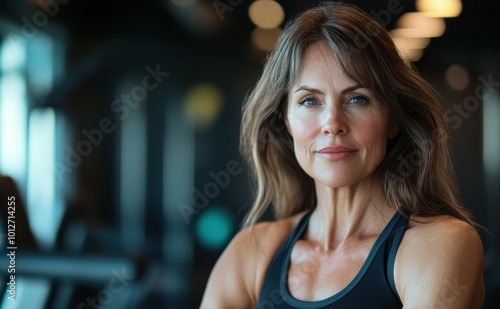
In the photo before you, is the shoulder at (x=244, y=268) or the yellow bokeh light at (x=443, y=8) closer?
the shoulder at (x=244, y=268)

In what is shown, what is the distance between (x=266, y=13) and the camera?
18.0ft

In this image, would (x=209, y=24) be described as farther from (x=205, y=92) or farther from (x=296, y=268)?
(x=296, y=268)

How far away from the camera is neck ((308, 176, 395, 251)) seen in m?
1.50

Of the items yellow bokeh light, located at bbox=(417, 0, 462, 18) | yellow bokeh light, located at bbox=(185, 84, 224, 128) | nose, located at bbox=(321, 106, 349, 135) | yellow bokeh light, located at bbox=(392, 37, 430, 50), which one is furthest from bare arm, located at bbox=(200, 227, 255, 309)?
yellow bokeh light, located at bbox=(185, 84, 224, 128)

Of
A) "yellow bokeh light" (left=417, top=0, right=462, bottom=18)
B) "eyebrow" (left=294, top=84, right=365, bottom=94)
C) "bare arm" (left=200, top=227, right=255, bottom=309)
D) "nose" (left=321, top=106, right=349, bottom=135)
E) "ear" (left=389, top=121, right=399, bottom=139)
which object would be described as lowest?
"bare arm" (left=200, top=227, right=255, bottom=309)

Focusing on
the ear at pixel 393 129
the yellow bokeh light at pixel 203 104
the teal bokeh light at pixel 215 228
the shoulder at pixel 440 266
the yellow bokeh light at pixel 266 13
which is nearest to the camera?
the shoulder at pixel 440 266

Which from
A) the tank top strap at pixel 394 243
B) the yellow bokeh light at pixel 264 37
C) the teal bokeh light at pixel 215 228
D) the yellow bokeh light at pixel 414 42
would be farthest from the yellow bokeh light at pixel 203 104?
the tank top strap at pixel 394 243

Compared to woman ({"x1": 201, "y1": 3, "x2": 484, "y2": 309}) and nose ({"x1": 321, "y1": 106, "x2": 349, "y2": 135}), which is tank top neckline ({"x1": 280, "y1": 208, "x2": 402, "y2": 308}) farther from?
nose ({"x1": 321, "y1": 106, "x2": 349, "y2": 135})

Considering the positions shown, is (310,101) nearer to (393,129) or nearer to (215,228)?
(393,129)

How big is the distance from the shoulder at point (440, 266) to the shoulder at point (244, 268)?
0.35 m

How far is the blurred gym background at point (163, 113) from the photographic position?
471 cm

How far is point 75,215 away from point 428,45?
2795 mm

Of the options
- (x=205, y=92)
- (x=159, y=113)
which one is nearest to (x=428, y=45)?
(x=205, y=92)

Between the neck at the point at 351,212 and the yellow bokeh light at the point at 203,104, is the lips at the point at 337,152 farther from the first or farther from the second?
the yellow bokeh light at the point at 203,104
